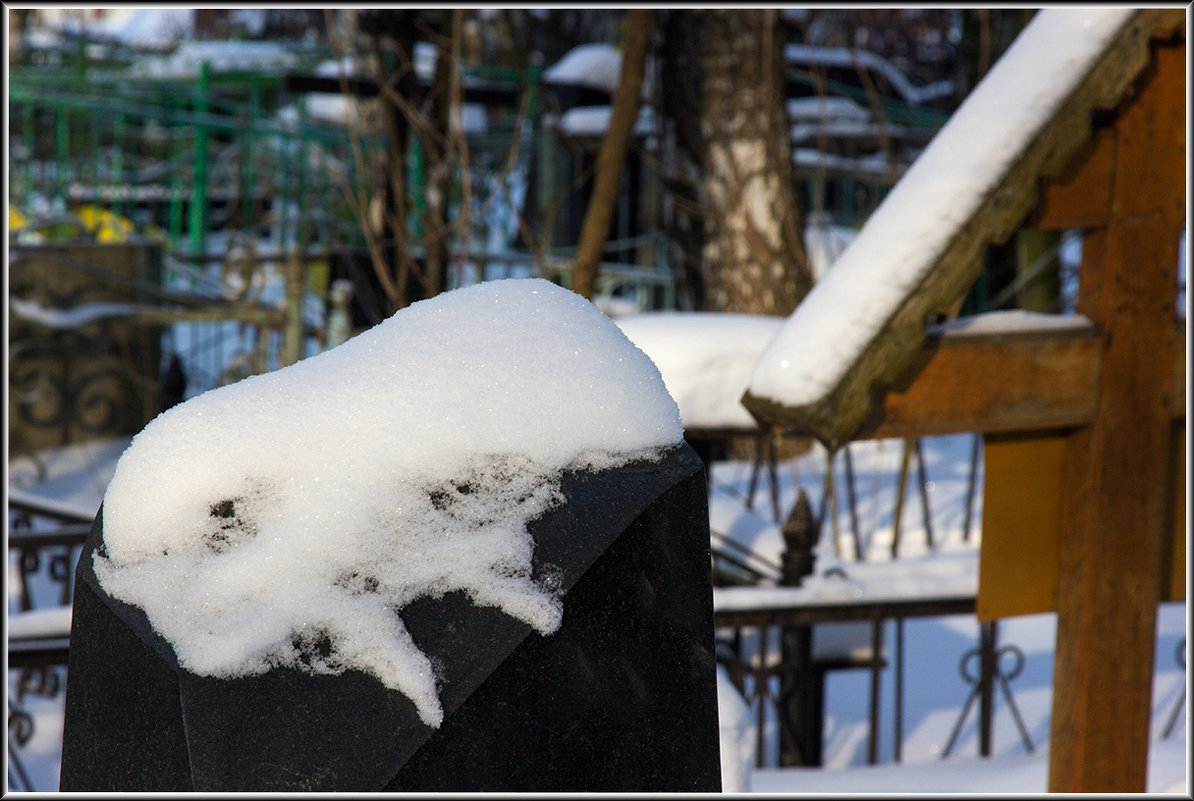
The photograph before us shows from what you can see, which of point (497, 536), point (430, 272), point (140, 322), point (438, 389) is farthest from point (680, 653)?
point (140, 322)

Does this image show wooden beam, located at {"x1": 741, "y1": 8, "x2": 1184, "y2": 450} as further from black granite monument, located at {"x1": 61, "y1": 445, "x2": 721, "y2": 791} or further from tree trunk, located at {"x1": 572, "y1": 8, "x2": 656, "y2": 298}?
tree trunk, located at {"x1": 572, "y1": 8, "x2": 656, "y2": 298}

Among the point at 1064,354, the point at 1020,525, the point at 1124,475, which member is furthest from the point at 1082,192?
the point at 1020,525

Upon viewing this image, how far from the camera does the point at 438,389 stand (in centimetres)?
108

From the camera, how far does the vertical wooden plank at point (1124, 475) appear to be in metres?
2.48

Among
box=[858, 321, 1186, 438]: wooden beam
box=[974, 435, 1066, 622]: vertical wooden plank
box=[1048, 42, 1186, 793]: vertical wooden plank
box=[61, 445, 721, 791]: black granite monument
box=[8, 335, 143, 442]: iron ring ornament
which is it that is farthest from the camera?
box=[8, 335, 143, 442]: iron ring ornament

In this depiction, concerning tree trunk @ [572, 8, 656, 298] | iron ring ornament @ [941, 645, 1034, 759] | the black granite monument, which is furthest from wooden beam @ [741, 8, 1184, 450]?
tree trunk @ [572, 8, 656, 298]

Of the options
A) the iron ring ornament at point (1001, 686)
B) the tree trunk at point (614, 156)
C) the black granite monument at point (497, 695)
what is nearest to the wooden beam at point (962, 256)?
the black granite monument at point (497, 695)

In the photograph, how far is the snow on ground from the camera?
6.84 feet

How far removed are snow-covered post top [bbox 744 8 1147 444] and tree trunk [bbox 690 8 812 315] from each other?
3.59 metres

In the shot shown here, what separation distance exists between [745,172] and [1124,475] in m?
3.76

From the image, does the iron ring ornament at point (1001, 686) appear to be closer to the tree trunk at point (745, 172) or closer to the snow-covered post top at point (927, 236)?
the snow-covered post top at point (927, 236)

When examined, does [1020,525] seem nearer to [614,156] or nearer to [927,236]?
[927,236]

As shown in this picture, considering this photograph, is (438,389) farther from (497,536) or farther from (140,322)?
(140,322)

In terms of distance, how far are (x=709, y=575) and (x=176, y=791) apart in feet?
1.80
